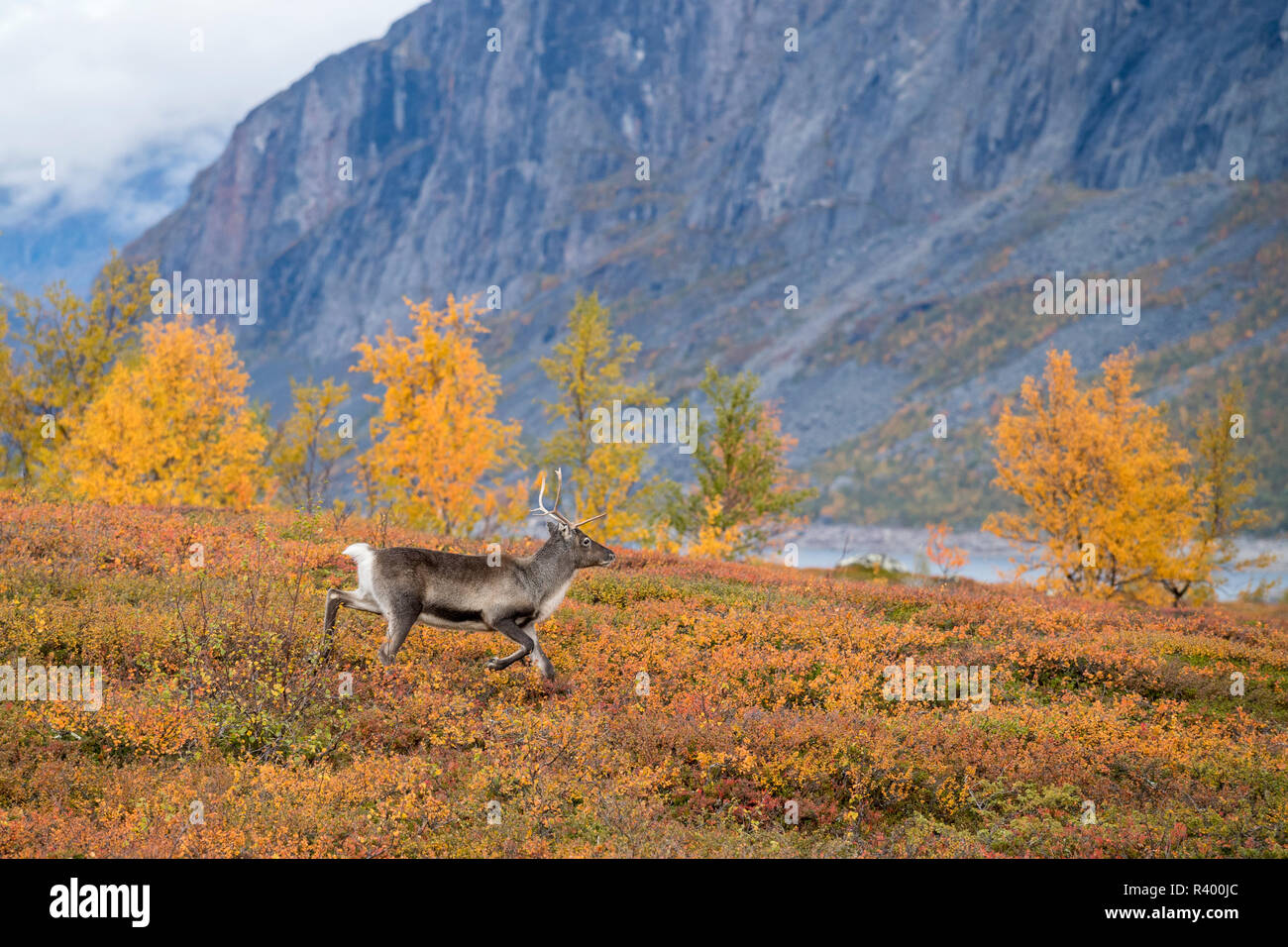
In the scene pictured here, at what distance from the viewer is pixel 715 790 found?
9.42 meters

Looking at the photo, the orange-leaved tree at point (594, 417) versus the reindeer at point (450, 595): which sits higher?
the orange-leaved tree at point (594, 417)

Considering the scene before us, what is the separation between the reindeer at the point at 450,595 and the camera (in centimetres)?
1153

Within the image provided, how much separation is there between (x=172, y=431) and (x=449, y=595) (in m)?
29.6

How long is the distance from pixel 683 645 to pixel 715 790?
13.8ft

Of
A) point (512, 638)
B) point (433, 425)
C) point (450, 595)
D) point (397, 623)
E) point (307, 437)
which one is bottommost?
point (512, 638)

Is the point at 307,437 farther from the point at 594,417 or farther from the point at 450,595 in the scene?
the point at 450,595

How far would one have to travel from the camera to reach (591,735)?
996cm

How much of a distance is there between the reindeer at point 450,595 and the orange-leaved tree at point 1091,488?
25.6m

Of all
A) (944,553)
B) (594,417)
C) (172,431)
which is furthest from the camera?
(594,417)

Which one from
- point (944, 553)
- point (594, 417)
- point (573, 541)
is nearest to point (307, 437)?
point (594, 417)

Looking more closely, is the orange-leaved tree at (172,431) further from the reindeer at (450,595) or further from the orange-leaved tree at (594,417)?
the reindeer at (450,595)

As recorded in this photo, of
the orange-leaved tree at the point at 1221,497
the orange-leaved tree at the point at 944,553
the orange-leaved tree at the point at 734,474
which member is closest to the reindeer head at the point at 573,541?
the orange-leaved tree at the point at 944,553

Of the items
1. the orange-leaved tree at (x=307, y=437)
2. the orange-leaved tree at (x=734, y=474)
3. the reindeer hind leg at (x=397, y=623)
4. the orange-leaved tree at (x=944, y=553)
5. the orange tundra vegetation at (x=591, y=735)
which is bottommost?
the orange tundra vegetation at (x=591, y=735)
